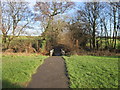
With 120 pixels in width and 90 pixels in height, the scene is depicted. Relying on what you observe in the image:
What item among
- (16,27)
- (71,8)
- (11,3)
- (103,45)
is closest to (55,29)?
(71,8)

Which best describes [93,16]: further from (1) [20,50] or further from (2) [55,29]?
(1) [20,50]

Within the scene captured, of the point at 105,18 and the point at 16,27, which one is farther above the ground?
the point at 105,18

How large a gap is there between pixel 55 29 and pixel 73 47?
422 cm

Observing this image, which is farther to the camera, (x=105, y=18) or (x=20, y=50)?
(x=105, y=18)

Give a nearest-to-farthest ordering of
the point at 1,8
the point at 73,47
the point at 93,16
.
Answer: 1. the point at 1,8
2. the point at 73,47
3. the point at 93,16

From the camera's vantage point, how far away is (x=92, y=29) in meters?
15.5

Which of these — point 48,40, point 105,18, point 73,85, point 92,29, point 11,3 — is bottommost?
point 73,85

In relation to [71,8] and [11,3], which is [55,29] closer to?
[71,8]

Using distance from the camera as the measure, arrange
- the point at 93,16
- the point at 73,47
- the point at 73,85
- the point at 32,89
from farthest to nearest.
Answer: the point at 93,16 < the point at 73,47 < the point at 73,85 < the point at 32,89

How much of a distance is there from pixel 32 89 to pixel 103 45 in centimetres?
1457

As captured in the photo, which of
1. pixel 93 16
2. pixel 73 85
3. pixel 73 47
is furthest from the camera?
pixel 93 16

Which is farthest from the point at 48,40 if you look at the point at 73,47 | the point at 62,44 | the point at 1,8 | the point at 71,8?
the point at 1,8

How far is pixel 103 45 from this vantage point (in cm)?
1545

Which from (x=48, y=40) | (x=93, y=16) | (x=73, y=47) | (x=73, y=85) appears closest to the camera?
(x=73, y=85)
